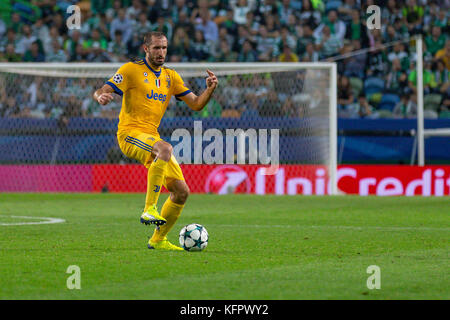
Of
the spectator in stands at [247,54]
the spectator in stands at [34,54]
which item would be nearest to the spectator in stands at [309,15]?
the spectator in stands at [247,54]

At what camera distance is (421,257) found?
24.9 ft

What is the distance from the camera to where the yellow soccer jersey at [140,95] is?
8531mm

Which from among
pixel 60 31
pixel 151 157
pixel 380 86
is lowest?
pixel 151 157

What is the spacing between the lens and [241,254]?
7.80 meters

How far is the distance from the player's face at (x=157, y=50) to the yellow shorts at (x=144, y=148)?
2.31ft

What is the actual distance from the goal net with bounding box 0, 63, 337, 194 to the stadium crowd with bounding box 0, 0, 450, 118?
1.66 meters

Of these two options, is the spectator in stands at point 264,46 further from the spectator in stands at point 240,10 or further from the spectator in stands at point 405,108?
the spectator in stands at point 405,108

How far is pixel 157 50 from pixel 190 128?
895 centimetres

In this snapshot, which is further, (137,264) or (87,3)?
(87,3)

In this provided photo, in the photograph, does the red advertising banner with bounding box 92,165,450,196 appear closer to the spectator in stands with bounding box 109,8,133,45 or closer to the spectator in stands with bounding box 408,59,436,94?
the spectator in stands with bounding box 408,59,436,94

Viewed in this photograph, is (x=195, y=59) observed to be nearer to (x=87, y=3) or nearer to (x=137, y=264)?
(x=87, y=3)

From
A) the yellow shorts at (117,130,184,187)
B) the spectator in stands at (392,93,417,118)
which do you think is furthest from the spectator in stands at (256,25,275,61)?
the yellow shorts at (117,130,184,187)
